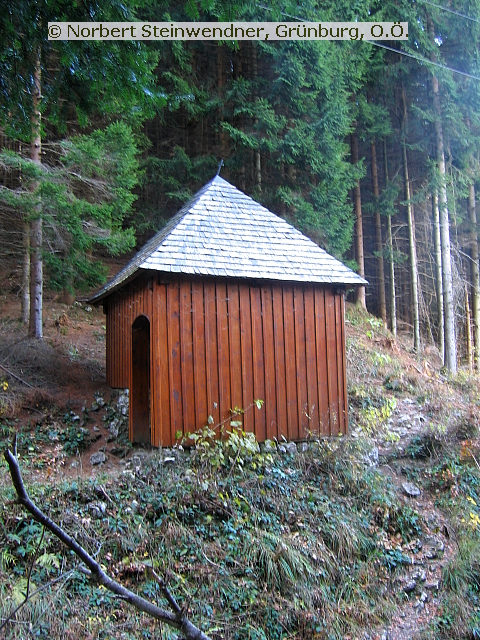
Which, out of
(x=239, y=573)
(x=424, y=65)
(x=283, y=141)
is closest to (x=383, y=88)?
(x=424, y=65)

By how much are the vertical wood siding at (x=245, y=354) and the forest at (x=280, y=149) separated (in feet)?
12.3

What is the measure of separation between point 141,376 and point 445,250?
9.68 meters

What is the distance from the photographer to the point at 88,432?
7.99m

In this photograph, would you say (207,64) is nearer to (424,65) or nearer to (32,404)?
(424,65)

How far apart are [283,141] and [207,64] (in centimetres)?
462

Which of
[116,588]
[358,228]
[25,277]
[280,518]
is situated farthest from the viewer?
[358,228]

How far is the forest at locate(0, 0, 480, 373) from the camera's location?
34.2 ft

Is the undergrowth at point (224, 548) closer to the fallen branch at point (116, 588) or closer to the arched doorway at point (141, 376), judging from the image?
the arched doorway at point (141, 376)

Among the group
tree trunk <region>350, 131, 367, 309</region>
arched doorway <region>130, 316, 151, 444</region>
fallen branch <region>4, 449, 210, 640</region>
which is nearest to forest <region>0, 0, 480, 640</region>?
fallen branch <region>4, 449, 210, 640</region>

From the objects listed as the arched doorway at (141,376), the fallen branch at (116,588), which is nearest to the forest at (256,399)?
the fallen branch at (116,588)

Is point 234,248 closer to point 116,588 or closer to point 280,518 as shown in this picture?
point 280,518

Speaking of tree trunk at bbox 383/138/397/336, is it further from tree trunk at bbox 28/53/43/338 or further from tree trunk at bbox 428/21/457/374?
tree trunk at bbox 28/53/43/338

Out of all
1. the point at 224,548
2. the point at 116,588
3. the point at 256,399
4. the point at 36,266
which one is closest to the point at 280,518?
the point at 224,548

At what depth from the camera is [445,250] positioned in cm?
1338
